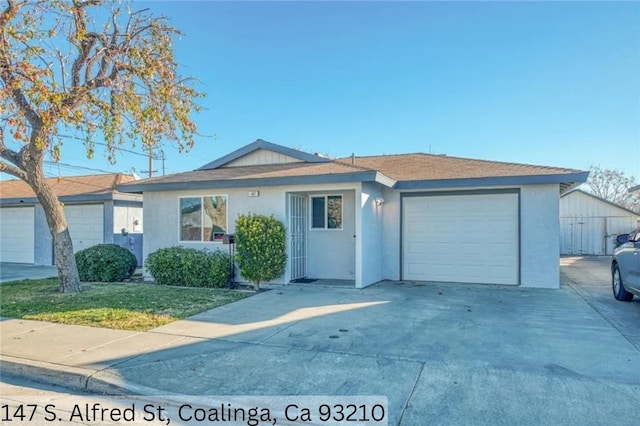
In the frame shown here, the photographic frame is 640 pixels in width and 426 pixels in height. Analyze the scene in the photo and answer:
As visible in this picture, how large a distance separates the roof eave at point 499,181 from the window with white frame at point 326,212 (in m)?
1.78

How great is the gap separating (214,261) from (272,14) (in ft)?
24.5

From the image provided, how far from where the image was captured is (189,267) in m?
10.6

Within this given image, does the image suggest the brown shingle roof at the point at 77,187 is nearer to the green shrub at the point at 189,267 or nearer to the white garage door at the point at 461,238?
the green shrub at the point at 189,267

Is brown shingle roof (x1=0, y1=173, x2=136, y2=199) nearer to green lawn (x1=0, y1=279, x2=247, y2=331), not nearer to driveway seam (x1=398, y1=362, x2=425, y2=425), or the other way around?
green lawn (x1=0, y1=279, x2=247, y2=331)

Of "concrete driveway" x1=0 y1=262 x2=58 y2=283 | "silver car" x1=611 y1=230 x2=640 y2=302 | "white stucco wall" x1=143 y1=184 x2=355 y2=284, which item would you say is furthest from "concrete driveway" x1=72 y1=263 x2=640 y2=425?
"concrete driveway" x1=0 y1=262 x2=58 y2=283

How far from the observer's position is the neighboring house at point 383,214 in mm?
10086

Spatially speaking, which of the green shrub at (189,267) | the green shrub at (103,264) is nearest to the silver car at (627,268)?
the green shrub at (189,267)

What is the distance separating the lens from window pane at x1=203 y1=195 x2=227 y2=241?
11.1 metres

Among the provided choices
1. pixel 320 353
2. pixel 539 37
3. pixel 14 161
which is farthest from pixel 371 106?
pixel 320 353

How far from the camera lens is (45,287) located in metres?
10.5

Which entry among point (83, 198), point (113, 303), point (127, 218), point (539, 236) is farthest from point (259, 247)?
point (83, 198)

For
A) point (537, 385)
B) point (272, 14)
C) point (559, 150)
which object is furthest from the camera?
point (559, 150)

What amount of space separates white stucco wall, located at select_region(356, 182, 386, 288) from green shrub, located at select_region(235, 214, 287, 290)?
2018mm

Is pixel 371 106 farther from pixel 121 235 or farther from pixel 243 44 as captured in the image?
pixel 121 235
